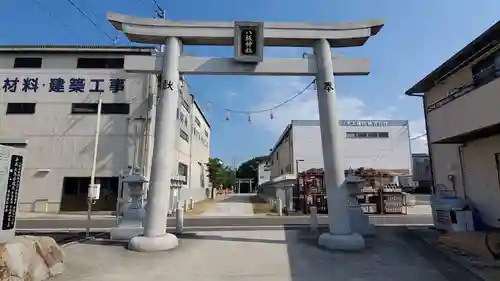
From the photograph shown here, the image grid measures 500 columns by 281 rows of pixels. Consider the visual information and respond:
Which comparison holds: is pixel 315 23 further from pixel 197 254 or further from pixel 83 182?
pixel 83 182

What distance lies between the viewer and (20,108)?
2158cm

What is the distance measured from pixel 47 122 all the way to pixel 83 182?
486 cm

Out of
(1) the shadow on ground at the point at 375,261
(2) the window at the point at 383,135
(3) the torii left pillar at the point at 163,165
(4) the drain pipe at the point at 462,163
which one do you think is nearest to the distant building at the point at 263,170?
(2) the window at the point at 383,135

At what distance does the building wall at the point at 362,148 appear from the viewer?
35.0 meters

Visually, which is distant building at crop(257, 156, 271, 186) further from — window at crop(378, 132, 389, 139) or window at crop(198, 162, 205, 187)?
window at crop(378, 132, 389, 139)

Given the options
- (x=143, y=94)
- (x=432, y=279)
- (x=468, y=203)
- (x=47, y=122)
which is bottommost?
(x=432, y=279)

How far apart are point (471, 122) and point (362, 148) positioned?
90.4 feet

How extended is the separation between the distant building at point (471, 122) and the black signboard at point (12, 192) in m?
11.4

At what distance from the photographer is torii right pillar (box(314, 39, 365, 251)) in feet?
27.4

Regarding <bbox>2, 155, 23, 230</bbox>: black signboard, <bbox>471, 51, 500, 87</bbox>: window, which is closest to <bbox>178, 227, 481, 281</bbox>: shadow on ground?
<bbox>2, 155, 23, 230</bbox>: black signboard

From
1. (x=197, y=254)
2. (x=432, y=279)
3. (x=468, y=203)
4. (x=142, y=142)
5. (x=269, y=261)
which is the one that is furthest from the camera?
(x=142, y=142)

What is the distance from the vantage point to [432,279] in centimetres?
597

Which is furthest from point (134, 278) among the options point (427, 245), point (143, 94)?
point (143, 94)

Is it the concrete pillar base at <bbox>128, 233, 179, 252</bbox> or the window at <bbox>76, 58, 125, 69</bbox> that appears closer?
the concrete pillar base at <bbox>128, 233, 179, 252</bbox>
